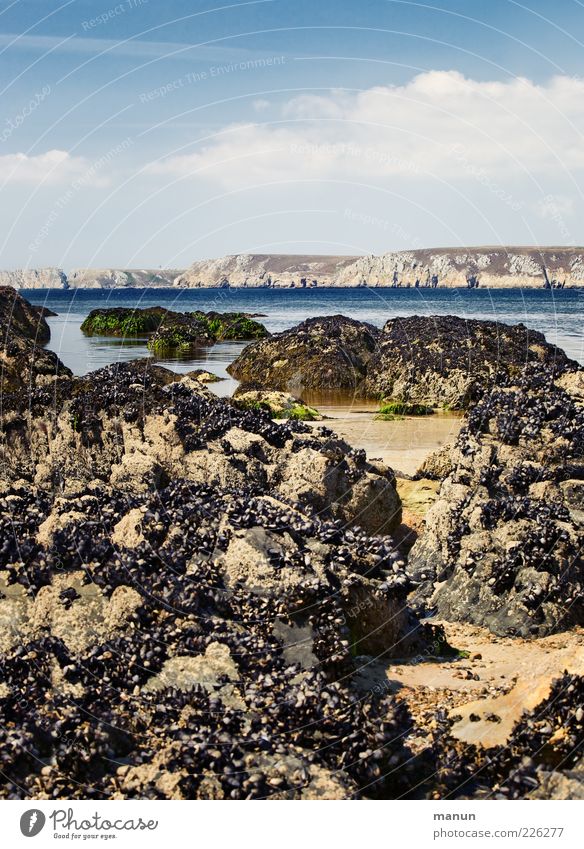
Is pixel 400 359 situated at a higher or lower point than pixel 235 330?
lower

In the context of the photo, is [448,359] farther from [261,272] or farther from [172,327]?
[261,272]

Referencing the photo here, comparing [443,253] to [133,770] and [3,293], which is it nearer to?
[3,293]

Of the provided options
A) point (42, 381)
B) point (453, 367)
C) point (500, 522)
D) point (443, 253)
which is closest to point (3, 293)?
point (453, 367)

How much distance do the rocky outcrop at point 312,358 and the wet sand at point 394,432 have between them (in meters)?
4.24

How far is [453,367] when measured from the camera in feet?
101

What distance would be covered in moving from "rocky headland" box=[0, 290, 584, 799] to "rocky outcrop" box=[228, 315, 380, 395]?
63.7 ft

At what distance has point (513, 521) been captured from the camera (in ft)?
36.6

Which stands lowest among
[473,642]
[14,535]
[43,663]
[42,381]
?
[473,642]

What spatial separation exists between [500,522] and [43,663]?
6.31 meters

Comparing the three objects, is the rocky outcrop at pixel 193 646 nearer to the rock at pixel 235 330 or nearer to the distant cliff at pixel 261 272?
the rock at pixel 235 330

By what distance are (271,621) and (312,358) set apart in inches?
1063

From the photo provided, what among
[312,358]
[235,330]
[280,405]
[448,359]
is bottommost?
[280,405]

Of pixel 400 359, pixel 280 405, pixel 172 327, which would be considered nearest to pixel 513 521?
pixel 280 405
